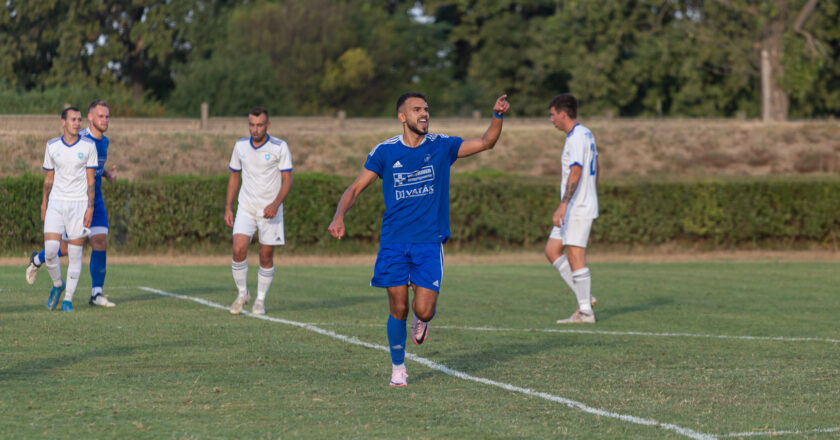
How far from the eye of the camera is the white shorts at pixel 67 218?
1180cm

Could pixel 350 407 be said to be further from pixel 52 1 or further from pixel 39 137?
pixel 52 1

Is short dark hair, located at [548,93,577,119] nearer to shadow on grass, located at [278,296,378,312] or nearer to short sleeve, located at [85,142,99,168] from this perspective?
shadow on grass, located at [278,296,378,312]

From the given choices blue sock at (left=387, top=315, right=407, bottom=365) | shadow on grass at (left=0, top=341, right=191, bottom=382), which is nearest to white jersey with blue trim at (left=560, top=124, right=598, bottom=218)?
blue sock at (left=387, top=315, right=407, bottom=365)

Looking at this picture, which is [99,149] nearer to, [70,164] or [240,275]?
[70,164]

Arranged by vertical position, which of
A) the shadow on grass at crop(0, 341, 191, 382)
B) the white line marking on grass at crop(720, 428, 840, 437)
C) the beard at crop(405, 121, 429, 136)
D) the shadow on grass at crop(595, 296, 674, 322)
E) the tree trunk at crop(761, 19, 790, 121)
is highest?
the tree trunk at crop(761, 19, 790, 121)

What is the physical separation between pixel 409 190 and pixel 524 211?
16468mm

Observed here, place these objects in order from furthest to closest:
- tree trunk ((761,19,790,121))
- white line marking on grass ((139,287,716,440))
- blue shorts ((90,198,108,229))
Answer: tree trunk ((761,19,790,121)) → blue shorts ((90,198,108,229)) → white line marking on grass ((139,287,716,440))

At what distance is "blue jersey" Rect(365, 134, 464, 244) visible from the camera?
25.1 ft

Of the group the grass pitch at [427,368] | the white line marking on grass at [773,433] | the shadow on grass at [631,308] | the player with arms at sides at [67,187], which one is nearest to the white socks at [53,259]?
the player with arms at sides at [67,187]

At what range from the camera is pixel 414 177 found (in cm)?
768

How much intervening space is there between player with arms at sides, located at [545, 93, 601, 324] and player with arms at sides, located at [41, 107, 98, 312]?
206 inches

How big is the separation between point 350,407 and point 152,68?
54509 millimetres

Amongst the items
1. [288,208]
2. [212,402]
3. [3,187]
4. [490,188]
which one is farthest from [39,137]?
[212,402]

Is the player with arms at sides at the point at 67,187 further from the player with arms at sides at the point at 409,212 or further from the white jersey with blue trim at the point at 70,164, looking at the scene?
the player with arms at sides at the point at 409,212
